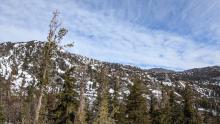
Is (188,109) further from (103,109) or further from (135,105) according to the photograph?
(103,109)

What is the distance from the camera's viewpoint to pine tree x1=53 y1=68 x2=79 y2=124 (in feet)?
132

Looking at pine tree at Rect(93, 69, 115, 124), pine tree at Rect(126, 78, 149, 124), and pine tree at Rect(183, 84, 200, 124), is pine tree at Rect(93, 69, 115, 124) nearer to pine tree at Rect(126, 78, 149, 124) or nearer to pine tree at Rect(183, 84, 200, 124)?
pine tree at Rect(126, 78, 149, 124)

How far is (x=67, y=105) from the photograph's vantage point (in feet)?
132

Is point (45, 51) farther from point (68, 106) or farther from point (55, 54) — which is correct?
point (68, 106)

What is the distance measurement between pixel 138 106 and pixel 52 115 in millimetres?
17829

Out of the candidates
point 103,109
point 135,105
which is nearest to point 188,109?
point 135,105

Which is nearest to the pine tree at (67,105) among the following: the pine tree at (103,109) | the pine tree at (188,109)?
the pine tree at (103,109)

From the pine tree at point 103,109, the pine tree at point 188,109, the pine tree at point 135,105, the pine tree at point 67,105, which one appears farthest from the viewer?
the pine tree at point 188,109

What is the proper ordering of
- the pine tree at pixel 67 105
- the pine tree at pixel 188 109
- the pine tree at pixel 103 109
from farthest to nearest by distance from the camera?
the pine tree at pixel 188 109
the pine tree at pixel 103 109
the pine tree at pixel 67 105

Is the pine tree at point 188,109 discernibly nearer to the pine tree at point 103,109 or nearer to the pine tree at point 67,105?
the pine tree at point 103,109

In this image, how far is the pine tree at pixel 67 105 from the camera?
132 feet

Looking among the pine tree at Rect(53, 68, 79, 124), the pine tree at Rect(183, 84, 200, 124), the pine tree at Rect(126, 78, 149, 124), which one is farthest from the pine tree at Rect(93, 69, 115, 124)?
the pine tree at Rect(183, 84, 200, 124)

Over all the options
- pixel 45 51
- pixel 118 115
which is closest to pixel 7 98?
pixel 118 115

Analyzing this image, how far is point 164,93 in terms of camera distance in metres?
88.1
